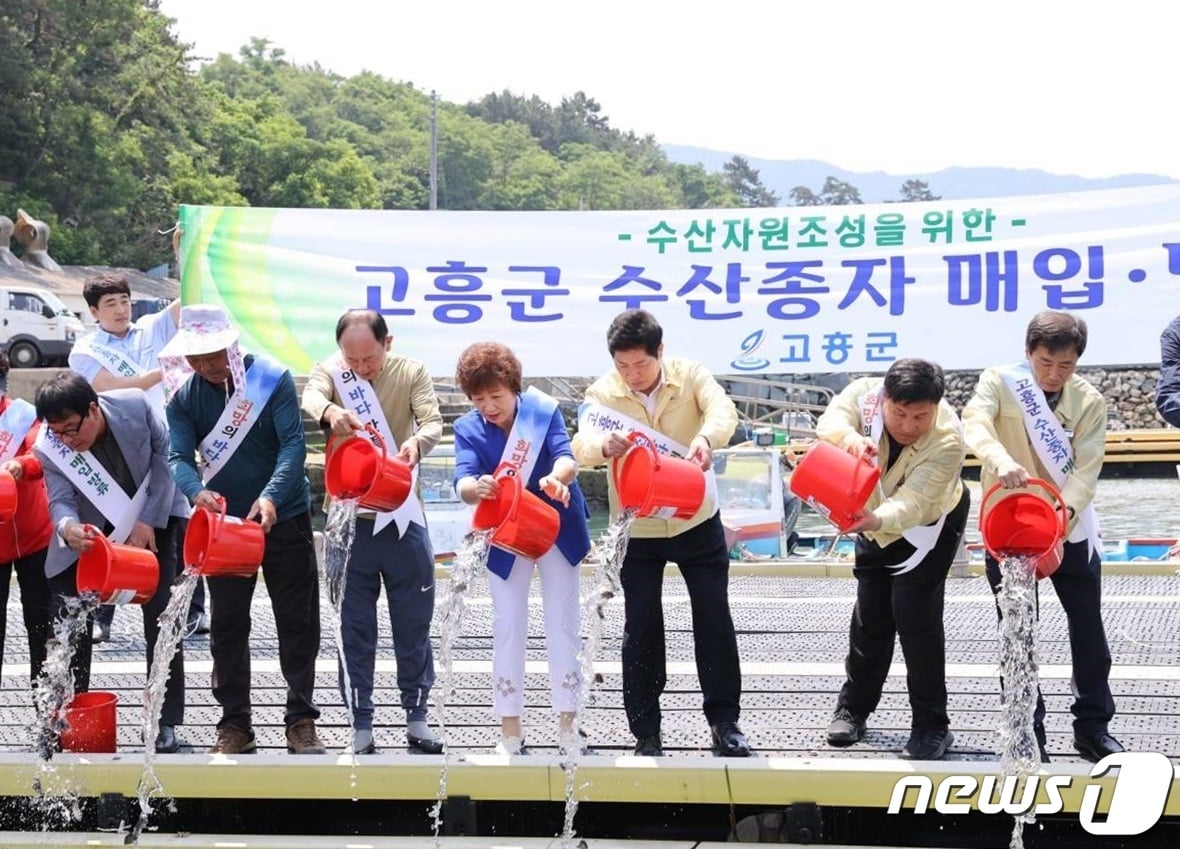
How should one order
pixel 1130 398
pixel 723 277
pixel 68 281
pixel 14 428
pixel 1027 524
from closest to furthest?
pixel 1027 524, pixel 14 428, pixel 723 277, pixel 1130 398, pixel 68 281

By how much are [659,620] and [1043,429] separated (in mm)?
1592

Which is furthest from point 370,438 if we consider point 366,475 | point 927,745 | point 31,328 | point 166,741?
point 31,328

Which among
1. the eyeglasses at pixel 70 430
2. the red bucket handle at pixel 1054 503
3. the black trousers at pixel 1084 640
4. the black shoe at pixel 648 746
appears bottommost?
the black shoe at pixel 648 746

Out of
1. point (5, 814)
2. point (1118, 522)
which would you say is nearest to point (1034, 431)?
point (5, 814)

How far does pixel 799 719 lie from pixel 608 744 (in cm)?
85

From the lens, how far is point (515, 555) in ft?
17.5

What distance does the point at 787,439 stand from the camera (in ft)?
81.0

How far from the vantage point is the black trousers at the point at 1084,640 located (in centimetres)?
522

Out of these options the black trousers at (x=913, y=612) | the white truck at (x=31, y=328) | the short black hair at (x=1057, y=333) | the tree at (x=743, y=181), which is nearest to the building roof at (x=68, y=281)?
the white truck at (x=31, y=328)

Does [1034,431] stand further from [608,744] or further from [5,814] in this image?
[5,814]

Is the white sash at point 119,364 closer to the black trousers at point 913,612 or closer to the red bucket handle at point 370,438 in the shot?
the red bucket handle at point 370,438

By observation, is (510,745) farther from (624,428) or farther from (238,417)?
(238,417)

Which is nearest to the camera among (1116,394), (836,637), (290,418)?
(290,418)

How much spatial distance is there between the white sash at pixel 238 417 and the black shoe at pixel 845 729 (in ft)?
8.38
